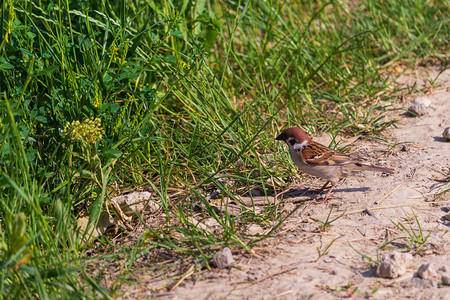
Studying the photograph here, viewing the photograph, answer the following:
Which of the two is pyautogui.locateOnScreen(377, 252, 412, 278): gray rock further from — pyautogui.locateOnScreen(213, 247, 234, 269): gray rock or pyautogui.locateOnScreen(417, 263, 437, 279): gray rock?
pyautogui.locateOnScreen(213, 247, 234, 269): gray rock

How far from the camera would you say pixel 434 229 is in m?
3.55

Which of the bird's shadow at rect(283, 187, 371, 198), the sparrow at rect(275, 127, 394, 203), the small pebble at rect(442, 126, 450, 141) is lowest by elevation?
the bird's shadow at rect(283, 187, 371, 198)

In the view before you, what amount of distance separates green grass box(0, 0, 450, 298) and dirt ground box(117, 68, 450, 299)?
21 cm

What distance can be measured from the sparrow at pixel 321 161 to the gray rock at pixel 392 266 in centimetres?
109

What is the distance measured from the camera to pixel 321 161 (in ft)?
13.9

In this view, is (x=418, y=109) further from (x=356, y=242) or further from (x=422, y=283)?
(x=422, y=283)

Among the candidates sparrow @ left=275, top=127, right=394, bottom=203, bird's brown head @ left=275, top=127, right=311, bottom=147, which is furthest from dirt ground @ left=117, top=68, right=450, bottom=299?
bird's brown head @ left=275, top=127, right=311, bottom=147

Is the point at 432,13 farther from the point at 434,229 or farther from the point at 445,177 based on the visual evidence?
the point at 434,229

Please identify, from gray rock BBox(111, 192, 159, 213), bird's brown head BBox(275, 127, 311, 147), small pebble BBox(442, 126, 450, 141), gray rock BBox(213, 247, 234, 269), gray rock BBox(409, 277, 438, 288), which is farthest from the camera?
small pebble BBox(442, 126, 450, 141)

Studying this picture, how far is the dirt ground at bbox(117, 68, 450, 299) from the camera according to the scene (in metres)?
2.97

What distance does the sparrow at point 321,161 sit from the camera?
4211mm

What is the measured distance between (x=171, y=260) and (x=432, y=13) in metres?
4.91

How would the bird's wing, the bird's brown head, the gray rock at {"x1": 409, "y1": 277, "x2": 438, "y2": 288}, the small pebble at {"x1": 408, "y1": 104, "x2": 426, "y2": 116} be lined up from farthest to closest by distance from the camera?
the small pebble at {"x1": 408, "y1": 104, "x2": 426, "y2": 116} → the bird's brown head → the bird's wing → the gray rock at {"x1": 409, "y1": 277, "x2": 438, "y2": 288}

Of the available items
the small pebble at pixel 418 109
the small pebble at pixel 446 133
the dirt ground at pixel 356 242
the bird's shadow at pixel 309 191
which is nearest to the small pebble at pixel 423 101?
the small pebble at pixel 418 109
